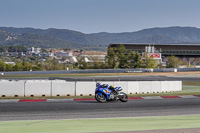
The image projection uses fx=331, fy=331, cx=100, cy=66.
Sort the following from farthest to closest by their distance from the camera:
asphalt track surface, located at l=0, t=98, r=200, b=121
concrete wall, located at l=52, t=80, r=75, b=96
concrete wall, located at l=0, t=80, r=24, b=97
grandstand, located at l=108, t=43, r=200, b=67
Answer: grandstand, located at l=108, t=43, r=200, b=67, concrete wall, located at l=52, t=80, r=75, b=96, concrete wall, located at l=0, t=80, r=24, b=97, asphalt track surface, located at l=0, t=98, r=200, b=121

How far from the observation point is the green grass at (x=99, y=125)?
503 inches

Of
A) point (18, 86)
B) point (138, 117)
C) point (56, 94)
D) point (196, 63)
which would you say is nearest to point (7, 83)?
point (18, 86)

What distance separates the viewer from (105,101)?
22.7 metres

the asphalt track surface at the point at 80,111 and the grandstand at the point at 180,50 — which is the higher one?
the grandstand at the point at 180,50

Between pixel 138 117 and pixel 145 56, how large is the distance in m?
112

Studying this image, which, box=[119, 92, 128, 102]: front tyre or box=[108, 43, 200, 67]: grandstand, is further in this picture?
box=[108, 43, 200, 67]: grandstand

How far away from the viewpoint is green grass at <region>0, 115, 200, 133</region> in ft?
41.9

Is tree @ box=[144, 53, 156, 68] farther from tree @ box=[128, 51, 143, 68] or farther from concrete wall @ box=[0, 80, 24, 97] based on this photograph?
concrete wall @ box=[0, 80, 24, 97]

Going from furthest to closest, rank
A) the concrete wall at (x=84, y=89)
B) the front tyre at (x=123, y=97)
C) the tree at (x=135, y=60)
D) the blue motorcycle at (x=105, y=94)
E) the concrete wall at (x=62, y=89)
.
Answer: the tree at (x=135, y=60) → the concrete wall at (x=84, y=89) → the concrete wall at (x=62, y=89) → the front tyre at (x=123, y=97) → the blue motorcycle at (x=105, y=94)

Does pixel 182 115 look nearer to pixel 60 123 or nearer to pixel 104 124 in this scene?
pixel 104 124

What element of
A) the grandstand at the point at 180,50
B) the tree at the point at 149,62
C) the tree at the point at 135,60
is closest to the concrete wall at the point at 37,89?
the tree at the point at 135,60

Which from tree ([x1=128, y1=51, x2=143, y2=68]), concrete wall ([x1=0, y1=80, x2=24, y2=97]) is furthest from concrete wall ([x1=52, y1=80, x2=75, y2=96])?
tree ([x1=128, y1=51, x2=143, y2=68])

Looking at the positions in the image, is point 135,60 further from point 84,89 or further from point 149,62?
point 84,89

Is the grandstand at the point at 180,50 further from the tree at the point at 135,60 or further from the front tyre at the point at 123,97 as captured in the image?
the front tyre at the point at 123,97
